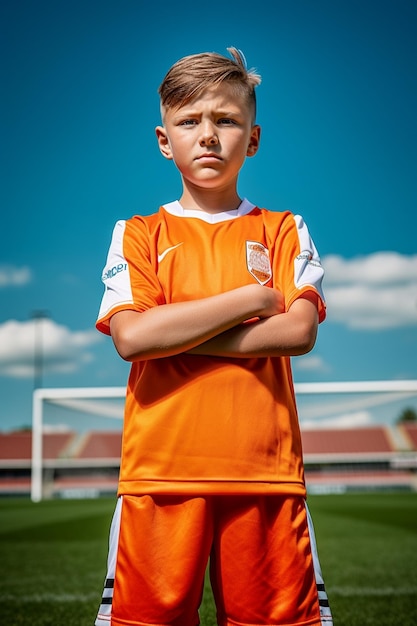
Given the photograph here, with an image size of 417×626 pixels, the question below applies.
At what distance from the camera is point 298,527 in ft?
4.41

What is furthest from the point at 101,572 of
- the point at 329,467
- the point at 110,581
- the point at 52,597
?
the point at 329,467

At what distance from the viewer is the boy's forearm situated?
1.34 meters

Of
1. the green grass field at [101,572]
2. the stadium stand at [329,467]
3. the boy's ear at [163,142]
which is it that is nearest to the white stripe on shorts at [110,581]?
the boy's ear at [163,142]

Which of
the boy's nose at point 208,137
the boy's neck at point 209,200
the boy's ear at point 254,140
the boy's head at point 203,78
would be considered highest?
the boy's head at point 203,78

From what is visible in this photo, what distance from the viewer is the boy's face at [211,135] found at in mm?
1424

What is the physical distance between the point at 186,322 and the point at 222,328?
7 cm

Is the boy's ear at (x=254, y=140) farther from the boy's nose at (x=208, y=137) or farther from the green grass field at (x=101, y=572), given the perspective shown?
the green grass field at (x=101, y=572)

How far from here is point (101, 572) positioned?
4.92 metres

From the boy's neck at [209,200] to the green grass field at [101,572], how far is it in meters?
2.23

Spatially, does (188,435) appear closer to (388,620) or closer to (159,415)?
(159,415)

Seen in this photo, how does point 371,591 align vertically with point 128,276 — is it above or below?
below

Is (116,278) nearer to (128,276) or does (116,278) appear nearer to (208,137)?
(128,276)

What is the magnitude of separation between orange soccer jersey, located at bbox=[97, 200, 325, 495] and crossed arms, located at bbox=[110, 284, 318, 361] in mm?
45

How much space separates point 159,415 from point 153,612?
1.20ft
